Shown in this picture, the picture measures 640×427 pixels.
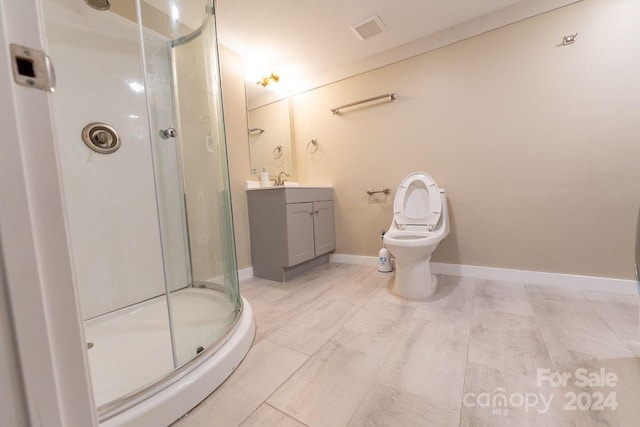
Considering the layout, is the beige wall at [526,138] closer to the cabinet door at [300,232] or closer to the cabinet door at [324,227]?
the cabinet door at [324,227]

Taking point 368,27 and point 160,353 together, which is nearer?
point 160,353

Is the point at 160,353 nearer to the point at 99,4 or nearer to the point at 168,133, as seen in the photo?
the point at 168,133

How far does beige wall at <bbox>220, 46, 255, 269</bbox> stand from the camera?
2.11 m

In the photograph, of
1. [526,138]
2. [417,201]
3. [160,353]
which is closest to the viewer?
[160,353]

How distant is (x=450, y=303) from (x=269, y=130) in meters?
2.22

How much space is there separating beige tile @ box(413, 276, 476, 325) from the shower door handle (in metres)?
1.88

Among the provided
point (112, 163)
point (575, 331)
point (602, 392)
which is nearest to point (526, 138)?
point (575, 331)

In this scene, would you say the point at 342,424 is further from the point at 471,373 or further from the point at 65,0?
the point at 65,0

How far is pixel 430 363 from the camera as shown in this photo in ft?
3.31

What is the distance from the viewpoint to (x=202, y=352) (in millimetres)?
945

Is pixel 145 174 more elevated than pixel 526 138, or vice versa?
pixel 526 138

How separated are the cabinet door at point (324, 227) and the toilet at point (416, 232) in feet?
2.40

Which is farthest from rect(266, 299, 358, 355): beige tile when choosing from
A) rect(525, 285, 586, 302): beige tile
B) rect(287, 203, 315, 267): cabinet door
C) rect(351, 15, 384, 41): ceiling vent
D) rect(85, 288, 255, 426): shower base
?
rect(351, 15, 384, 41): ceiling vent

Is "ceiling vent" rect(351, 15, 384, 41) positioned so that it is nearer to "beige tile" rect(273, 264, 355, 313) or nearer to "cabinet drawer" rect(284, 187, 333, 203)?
"cabinet drawer" rect(284, 187, 333, 203)
